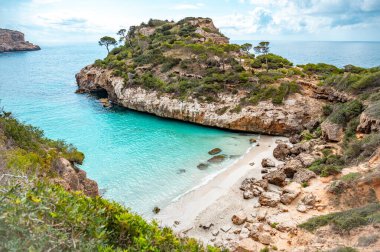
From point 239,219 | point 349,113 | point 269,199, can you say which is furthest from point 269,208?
point 349,113

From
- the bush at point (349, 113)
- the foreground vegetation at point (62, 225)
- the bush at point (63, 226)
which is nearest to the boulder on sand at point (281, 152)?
the bush at point (349, 113)

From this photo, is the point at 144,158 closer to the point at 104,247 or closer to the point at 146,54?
the point at 104,247

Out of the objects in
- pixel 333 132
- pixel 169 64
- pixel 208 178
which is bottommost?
pixel 208 178

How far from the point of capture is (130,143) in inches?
1253

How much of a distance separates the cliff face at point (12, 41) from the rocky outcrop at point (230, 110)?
142 meters

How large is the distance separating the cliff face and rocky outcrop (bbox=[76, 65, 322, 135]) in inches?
5596

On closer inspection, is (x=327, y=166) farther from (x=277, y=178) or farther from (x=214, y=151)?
(x=214, y=151)

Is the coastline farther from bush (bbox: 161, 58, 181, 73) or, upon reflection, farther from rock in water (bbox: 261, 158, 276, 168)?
bush (bbox: 161, 58, 181, 73)

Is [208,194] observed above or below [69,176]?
below

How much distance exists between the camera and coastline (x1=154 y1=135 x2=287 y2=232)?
59.4ft

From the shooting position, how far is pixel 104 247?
6199 millimetres

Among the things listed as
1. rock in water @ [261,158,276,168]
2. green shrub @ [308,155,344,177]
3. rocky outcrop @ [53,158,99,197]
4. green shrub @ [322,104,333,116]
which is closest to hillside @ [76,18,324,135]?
green shrub @ [322,104,333,116]

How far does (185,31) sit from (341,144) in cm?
4893

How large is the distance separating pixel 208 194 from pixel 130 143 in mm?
13957
